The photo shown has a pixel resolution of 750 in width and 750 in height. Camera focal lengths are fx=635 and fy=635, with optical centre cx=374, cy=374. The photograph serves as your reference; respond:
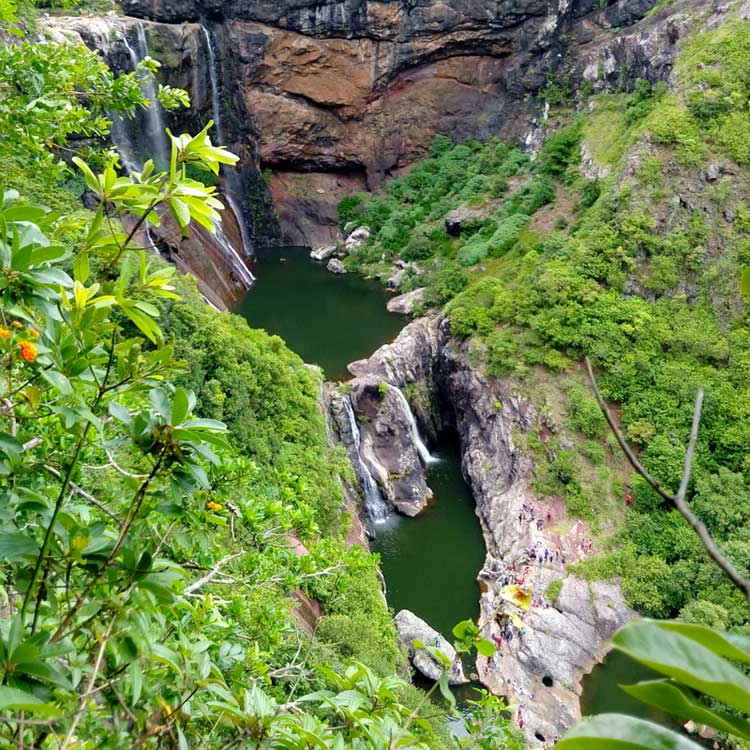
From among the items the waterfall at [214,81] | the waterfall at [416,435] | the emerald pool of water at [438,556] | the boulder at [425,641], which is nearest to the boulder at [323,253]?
the waterfall at [214,81]

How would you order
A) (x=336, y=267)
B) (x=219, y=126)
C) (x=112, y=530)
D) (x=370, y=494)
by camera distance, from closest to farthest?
1. (x=112, y=530)
2. (x=370, y=494)
3. (x=336, y=267)
4. (x=219, y=126)

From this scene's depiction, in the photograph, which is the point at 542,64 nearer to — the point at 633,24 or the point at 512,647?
the point at 633,24

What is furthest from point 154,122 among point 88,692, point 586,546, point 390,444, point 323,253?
point 88,692

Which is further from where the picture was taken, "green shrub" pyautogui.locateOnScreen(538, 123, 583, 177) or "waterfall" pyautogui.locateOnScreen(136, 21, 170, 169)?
"waterfall" pyautogui.locateOnScreen(136, 21, 170, 169)

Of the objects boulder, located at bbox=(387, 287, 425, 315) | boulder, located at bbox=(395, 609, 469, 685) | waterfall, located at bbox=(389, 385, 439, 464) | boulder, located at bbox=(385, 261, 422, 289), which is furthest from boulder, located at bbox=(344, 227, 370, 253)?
boulder, located at bbox=(395, 609, 469, 685)

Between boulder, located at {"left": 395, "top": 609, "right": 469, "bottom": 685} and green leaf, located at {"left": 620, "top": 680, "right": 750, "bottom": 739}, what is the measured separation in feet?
34.6

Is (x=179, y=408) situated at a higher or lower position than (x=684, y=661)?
lower

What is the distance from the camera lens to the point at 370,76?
28734mm

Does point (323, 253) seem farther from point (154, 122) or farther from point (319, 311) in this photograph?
point (154, 122)

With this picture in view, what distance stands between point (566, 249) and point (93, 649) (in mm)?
17050

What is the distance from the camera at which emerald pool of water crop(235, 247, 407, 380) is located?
773 inches

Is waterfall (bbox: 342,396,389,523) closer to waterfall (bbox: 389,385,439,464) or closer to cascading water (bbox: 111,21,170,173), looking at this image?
waterfall (bbox: 389,385,439,464)

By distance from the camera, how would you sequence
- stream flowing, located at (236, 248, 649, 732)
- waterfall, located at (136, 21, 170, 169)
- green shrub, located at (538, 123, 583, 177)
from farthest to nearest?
waterfall, located at (136, 21, 170, 169), green shrub, located at (538, 123, 583, 177), stream flowing, located at (236, 248, 649, 732)

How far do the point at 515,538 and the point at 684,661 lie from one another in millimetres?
13338
